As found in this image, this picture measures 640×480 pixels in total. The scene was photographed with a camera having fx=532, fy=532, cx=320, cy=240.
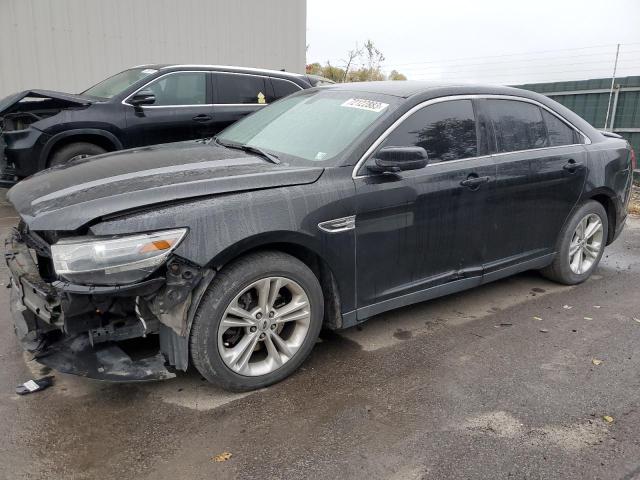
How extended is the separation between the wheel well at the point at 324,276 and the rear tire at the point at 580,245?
240cm

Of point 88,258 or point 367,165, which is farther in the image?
point 367,165

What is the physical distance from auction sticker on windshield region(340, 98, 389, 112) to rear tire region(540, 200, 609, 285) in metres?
2.14

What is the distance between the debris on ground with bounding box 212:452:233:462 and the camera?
2.48 meters

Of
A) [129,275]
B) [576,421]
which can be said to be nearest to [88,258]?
[129,275]

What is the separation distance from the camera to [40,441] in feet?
8.48

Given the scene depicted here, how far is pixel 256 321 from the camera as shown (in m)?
2.97

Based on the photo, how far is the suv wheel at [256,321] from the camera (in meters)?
2.79

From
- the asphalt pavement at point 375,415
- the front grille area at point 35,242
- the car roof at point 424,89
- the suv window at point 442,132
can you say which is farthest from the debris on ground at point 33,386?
the car roof at point 424,89

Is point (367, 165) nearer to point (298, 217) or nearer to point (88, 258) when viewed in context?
point (298, 217)

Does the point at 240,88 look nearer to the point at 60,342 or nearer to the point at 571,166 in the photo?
the point at 571,166

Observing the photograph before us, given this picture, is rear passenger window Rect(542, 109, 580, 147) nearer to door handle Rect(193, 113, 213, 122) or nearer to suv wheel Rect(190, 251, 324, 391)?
suv wheel Rect(190, 251, 324, 391)

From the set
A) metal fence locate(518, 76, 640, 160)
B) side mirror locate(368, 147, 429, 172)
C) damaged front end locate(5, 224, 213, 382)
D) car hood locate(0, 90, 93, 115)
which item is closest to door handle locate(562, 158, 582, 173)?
side mirror locate(368, 147, 429, 172)

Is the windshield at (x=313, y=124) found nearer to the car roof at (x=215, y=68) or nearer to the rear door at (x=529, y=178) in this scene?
the rear door at (x=529, y=178)

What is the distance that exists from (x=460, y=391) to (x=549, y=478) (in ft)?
2.50
